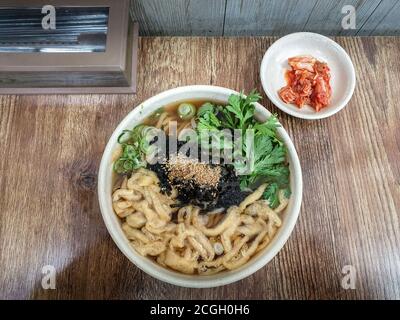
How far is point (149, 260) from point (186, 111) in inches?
22.5

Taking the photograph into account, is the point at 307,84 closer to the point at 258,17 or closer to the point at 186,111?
the point at 258,17

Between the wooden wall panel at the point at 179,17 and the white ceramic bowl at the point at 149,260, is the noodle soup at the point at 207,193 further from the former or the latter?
the wooden wall panel at the point at 179,17

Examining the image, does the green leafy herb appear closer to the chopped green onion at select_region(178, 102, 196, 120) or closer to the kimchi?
the chopped green onion at select_region(178, 102, 196, 120)

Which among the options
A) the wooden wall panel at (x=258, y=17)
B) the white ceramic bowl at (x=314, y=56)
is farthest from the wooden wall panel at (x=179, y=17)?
the white ceramic bowl at (x=314, y=56)

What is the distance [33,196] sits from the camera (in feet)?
4.94

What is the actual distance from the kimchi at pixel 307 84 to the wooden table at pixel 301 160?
0.28 ft

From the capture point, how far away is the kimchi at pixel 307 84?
1535mm

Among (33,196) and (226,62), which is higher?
(226,62)

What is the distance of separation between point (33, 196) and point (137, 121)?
50cm

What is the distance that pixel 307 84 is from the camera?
154cm

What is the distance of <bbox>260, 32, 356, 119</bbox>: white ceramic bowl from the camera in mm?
1531
